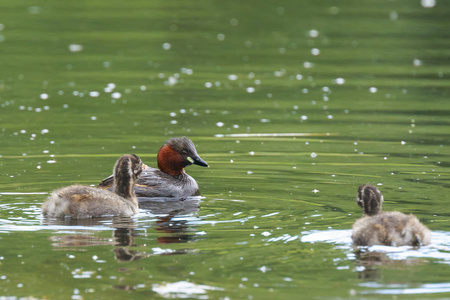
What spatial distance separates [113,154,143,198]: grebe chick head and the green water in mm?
394

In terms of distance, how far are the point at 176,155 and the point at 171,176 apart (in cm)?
31

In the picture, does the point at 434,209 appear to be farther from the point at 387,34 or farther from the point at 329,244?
the point at 387,34

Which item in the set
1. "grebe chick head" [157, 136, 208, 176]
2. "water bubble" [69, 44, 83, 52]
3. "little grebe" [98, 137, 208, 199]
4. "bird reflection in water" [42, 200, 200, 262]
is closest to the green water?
"bird reflection in water" [42, 200, 200, 262]

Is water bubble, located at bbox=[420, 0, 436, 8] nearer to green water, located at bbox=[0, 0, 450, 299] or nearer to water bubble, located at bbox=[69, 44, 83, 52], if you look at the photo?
green water, located at bbox=[0, 0, 450, 299]

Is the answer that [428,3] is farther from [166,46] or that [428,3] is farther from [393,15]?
[166,46]

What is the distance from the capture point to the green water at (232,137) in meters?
8.48

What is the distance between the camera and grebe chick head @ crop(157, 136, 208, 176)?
1304 centimetres

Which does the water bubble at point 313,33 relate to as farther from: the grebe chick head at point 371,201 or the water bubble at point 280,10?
the grebe chick head at point 371,201

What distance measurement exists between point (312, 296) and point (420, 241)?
180 cm

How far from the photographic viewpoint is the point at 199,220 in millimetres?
10648

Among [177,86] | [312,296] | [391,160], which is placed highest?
[177,86]

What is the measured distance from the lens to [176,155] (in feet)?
43.0

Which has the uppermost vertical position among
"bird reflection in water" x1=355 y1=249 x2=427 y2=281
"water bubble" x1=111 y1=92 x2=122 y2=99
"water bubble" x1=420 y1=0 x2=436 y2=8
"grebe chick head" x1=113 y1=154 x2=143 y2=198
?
"water bubble" x1=420 y1=0 x2=436 y2=8

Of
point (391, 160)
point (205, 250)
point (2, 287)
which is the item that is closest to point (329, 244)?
point (205, 250)
